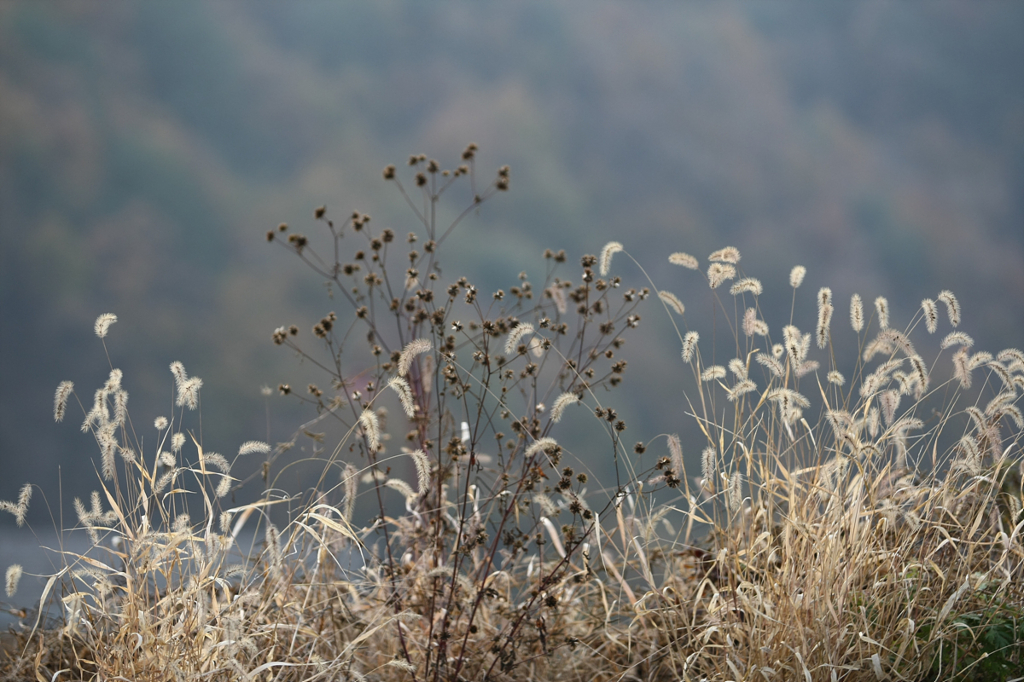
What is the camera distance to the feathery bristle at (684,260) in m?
2.60

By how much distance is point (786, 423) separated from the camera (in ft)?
8.07

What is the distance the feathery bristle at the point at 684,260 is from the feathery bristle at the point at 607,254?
21 centimetres

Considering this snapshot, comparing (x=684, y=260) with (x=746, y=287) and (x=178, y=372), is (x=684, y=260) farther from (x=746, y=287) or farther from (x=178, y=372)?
(x=178, y=372)

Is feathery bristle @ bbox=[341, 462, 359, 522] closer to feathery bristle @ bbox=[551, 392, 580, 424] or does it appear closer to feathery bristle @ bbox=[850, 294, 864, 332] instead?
feathery bristle @ bbox=[551, 392, 580, 424]

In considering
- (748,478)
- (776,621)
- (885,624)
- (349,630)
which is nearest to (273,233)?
(349,630)

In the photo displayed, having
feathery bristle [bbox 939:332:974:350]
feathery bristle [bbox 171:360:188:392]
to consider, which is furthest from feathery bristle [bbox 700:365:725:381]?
feathery bristle [bbox 171:360:188:392]

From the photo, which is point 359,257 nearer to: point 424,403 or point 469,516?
point 424,403

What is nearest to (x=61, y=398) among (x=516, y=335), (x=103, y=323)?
(x=103, y=323)

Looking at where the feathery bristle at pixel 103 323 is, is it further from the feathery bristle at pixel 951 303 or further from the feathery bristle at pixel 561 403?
the feathery bristle at pixel 951 303

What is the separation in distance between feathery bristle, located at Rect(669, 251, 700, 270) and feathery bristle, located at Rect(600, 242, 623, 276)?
0.21 metres

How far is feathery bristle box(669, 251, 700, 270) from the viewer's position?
2.60 meters

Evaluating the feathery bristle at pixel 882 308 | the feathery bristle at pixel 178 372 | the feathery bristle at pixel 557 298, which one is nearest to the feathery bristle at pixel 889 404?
the feathery bristle at pixel 882 308

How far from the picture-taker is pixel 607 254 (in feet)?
8.32

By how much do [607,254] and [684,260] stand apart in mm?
290
